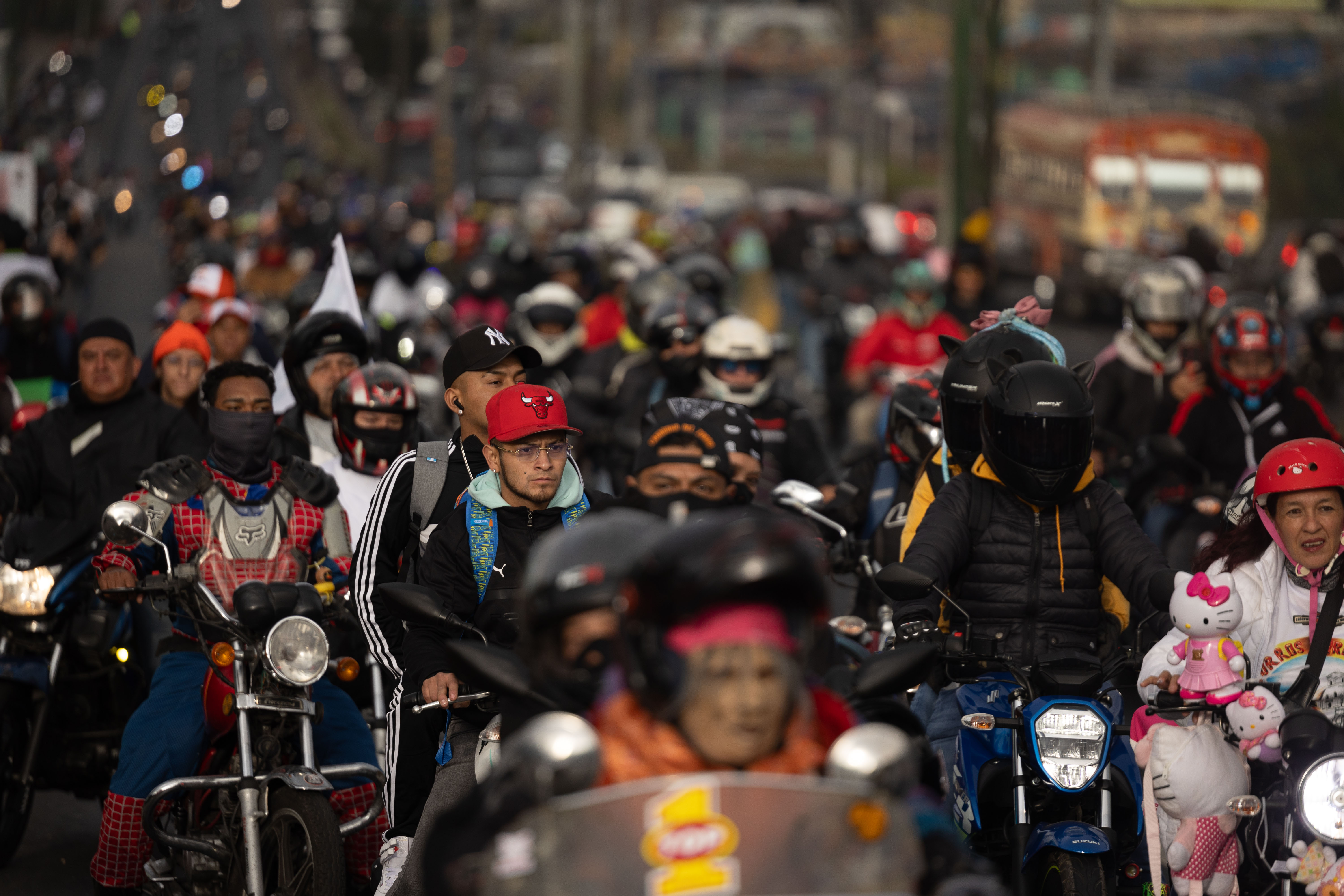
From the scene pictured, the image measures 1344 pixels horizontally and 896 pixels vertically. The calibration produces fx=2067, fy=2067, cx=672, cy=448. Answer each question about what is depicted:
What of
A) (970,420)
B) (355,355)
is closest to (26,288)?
(355,355)

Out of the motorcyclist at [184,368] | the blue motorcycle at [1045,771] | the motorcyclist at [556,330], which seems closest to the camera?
the blue motorcycle at [1045,771]

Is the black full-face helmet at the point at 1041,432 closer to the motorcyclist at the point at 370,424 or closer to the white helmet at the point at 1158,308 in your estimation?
the motorcyclist at the point at 370,424

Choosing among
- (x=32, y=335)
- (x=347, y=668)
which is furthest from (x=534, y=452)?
(x=32, y=335)

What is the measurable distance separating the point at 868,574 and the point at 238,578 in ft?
8.69

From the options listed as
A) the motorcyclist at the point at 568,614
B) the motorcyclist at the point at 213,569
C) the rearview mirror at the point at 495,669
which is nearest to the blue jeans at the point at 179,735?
the motorcyclist at the point at 213,569

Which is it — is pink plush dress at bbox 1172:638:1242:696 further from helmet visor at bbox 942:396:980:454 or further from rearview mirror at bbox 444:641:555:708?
rearview mirror at bbox 444:641:555:708

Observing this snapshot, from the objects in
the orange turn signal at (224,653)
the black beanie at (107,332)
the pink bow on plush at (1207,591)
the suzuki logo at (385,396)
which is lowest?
the orange turn signal at (224,653)

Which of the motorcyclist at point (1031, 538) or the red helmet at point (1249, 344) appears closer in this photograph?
the motorcyclist at point (1031, 538)

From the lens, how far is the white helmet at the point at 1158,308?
1182cm

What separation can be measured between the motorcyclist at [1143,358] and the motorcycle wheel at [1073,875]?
19.5ft

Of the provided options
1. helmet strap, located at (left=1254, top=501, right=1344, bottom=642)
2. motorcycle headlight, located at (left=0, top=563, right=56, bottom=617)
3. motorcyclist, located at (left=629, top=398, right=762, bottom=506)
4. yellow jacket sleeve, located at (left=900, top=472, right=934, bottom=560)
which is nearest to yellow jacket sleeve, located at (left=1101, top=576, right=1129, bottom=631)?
helmet strap, located at (left=1254, top=501, right=1344, bottom=642)

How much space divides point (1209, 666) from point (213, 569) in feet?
11.2

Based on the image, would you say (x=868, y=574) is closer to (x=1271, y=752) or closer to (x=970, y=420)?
(x=970, y=420)

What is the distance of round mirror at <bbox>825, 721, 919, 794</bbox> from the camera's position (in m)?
3.73
